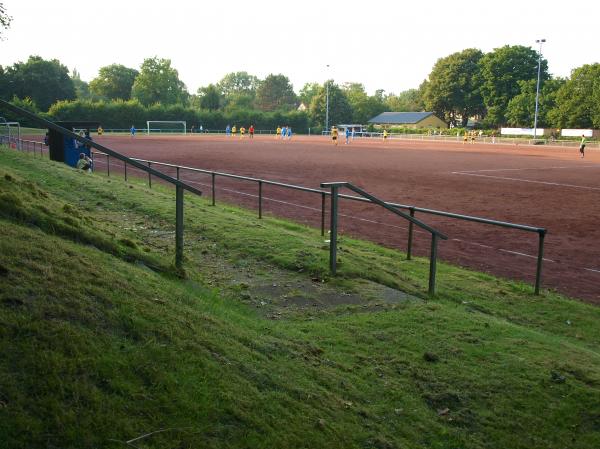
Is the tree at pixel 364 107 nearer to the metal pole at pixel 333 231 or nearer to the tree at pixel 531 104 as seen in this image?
the tree at pixel 531 104

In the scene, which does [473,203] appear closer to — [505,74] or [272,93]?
[505,74]

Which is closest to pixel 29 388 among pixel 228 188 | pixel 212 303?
pixel 212 303

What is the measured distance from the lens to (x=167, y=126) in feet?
298

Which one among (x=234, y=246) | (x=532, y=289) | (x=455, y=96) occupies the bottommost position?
(x=532, y=289)

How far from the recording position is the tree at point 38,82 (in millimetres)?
87062

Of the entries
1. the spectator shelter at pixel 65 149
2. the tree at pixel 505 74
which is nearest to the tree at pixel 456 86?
the tree at pixel 505 74

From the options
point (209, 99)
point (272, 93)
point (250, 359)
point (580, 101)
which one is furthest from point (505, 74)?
point (250, 359)

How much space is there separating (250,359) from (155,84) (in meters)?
115

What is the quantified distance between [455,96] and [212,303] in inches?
4471

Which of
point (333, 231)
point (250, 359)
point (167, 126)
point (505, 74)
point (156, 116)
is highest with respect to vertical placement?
point (505, 74)

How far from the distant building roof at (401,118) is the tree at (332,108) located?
10286mm

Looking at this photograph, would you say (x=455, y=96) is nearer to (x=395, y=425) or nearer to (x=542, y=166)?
(x=542, y=166)

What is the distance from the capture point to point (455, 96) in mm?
112562

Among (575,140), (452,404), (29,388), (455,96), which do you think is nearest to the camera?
(29,388)
